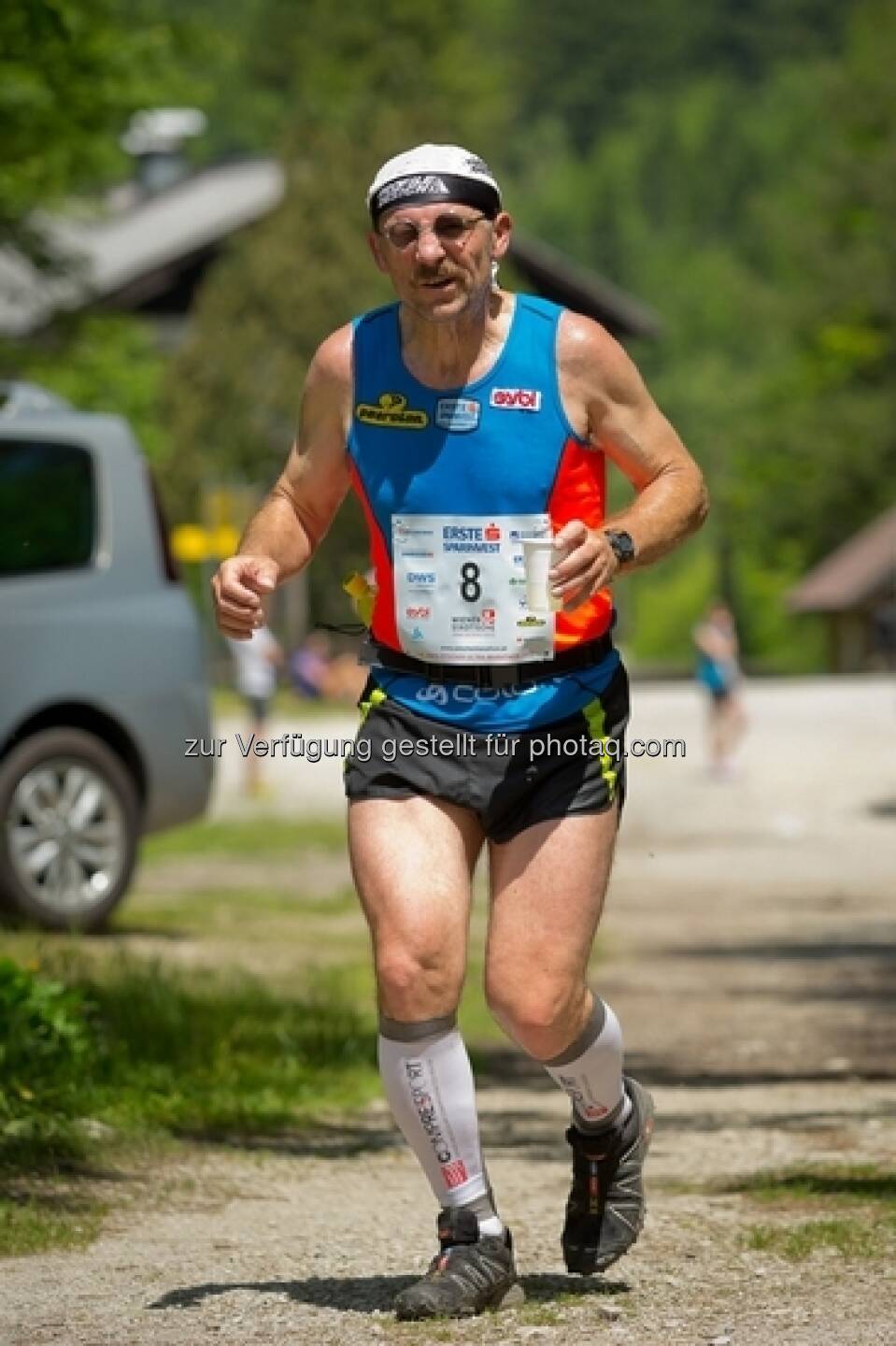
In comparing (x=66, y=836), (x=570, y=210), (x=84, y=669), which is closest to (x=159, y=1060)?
(x=66, y=836)

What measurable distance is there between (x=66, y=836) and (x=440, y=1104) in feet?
24.3

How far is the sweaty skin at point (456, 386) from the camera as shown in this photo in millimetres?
5555

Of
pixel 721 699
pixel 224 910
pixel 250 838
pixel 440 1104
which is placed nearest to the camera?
pixel 440 1104

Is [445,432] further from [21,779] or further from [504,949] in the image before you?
[21,779]

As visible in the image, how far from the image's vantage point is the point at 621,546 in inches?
217

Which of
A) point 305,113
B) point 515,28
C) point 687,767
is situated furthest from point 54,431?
point 515,28

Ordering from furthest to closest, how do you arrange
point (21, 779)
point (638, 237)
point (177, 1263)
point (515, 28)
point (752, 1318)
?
point (515, 28), point (638, 237), point (21, 779), point (177, 1263), point (752, 1318)

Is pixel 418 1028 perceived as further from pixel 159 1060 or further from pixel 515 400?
pixel 159 1060

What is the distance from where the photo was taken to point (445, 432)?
5582 millimetres

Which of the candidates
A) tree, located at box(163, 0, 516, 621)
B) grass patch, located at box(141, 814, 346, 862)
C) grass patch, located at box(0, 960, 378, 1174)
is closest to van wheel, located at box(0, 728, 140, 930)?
grass patch, located at box(0, 960, 378, 1174)

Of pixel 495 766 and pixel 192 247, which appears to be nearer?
pixel 495 766

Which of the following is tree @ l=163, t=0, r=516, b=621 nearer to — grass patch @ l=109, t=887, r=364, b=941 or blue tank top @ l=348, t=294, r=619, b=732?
grass patch @ l=109, t=887, r=364, b=941

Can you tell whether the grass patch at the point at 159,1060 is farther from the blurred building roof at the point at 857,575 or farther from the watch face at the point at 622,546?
the blurred building roof at the point at 857,575

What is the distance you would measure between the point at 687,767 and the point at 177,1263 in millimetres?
23752
